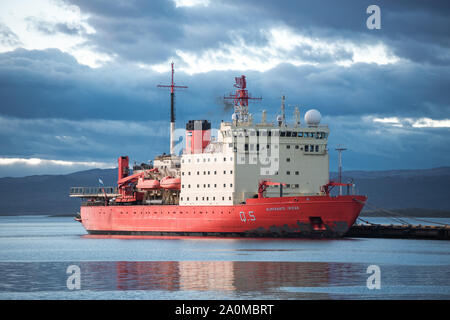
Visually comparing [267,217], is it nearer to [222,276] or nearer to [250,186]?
[250,186]

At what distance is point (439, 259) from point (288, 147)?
14.4 m

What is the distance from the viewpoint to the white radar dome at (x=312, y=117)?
154 ft

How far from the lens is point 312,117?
47031 mm

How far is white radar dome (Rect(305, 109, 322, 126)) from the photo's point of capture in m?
47.0

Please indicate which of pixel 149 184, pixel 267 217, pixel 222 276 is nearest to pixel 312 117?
pixel 267 217

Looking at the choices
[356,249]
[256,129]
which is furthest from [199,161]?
[356,249]

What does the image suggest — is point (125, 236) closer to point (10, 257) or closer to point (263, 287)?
point (10, 257)

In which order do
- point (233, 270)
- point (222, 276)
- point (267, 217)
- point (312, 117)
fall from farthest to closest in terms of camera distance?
point (312, 117) → point (267, 217) → point (233, 270) → point (222, 276)

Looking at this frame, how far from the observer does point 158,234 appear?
169 feet

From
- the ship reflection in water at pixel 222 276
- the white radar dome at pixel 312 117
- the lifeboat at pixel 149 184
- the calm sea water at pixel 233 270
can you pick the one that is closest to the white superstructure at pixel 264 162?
the white radar dome at pixel 312 117

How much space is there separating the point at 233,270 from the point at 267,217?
13497 mm

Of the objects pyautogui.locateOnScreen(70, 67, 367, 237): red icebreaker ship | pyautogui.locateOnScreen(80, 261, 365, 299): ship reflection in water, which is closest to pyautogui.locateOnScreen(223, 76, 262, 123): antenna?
pyautogui.locateOnScreen(70, 67, 367, 237): red icebreaker ship

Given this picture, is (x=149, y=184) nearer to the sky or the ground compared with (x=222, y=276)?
nearer to the sky

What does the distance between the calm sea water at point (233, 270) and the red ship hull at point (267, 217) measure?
2.60 ft
